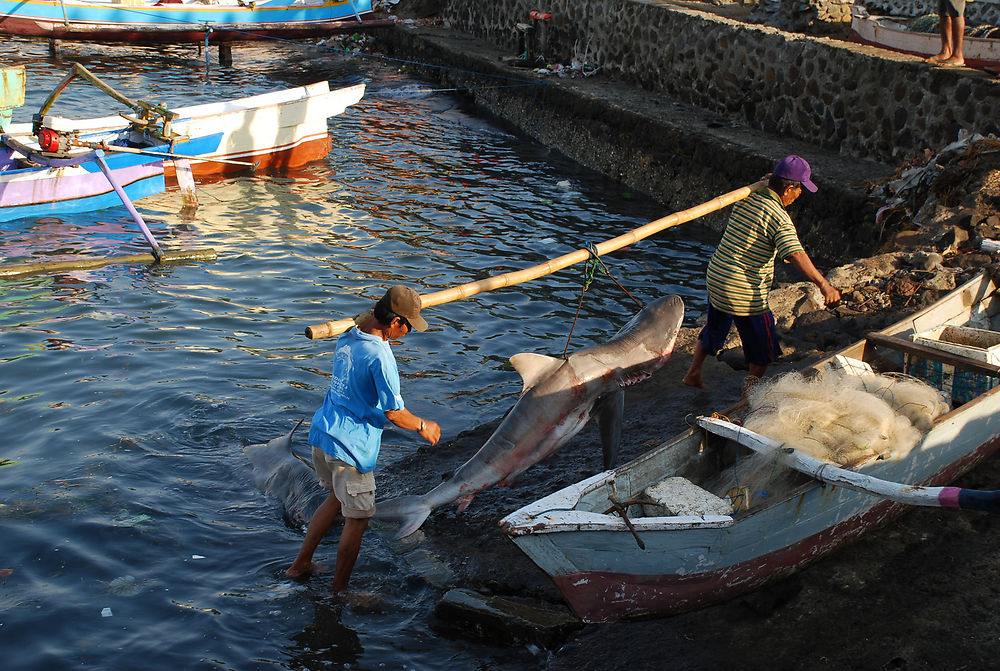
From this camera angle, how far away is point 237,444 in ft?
24.7

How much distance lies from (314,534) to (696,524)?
8.19ft

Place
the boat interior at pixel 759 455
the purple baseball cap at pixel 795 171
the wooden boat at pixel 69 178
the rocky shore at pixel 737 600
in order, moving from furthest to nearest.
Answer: the wooden boat at pixel 69 178
the purple baseball cap at pixel 795 171
the boat interior at pixel 759 455
the rocky shore at pixel 737 600

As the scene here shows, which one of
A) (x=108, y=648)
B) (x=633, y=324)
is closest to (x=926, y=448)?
(x=633, y=324)

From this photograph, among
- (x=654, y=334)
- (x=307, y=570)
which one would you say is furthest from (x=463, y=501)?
(x=654, y=334)

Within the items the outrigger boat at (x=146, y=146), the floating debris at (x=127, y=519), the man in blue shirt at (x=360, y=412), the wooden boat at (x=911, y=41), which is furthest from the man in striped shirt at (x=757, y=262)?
the outrigger boat at (x=146, y=146)

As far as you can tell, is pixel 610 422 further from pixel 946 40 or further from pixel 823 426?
pixel 946 40

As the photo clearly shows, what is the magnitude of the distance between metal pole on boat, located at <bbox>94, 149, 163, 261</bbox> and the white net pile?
8390mm

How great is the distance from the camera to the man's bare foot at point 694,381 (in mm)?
7668

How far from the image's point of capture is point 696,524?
4699 mm

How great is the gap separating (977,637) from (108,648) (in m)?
4.88

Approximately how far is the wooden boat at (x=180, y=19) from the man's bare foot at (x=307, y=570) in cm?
2430

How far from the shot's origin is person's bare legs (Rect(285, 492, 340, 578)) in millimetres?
5648

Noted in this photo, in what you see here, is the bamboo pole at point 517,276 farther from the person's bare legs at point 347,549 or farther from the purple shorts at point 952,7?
the purple shorts at point 952,7

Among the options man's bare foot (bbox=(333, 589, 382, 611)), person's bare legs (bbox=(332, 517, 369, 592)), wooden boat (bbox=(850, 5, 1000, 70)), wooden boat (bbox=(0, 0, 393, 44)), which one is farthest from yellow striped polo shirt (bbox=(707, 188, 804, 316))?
wooden boat (bbox=(0, 0, 393, 44))
